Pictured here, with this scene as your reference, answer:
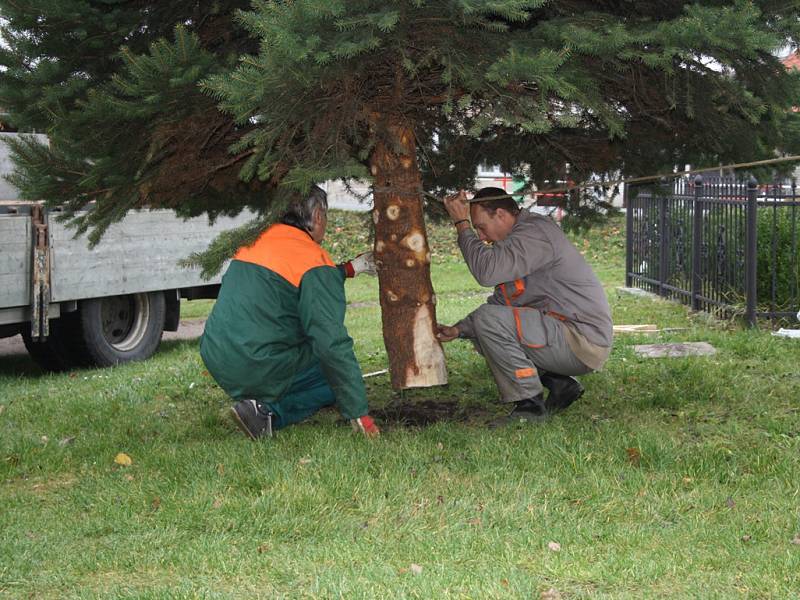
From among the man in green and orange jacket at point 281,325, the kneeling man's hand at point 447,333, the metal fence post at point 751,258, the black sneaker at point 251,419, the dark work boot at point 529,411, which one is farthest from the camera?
the metal fence post at point 751,258

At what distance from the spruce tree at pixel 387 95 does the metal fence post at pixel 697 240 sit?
14.5 feet

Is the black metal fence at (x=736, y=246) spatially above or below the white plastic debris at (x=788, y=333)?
above

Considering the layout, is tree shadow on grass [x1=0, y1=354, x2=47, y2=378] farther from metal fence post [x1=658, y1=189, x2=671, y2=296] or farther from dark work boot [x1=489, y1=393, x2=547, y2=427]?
metal fence post [x1=658, y1=189, x2=671, y2=296]

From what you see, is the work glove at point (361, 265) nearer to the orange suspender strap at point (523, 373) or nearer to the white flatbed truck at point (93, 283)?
the orange suspender strap at point (523, 373)

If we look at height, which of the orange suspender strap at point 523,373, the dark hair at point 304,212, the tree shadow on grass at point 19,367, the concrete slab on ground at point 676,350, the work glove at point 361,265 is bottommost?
the tree shadow on grass at point 19,367

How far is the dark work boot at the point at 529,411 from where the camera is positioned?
5.61m

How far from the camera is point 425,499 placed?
4.28 metres

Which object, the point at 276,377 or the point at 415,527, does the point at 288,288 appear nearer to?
the point at 276,377

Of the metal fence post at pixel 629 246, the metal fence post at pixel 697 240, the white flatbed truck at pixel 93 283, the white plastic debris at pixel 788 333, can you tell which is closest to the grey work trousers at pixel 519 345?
the white plastic debris at pixel 788 333

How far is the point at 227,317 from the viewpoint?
17.4 feet

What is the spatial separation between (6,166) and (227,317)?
13.7ft

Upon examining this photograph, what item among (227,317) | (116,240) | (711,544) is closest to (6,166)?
(116,240)

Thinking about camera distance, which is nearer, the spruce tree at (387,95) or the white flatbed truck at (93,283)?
the spruce tree at (387,95)

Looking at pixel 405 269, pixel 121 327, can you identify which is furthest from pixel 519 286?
pixel 121 327
